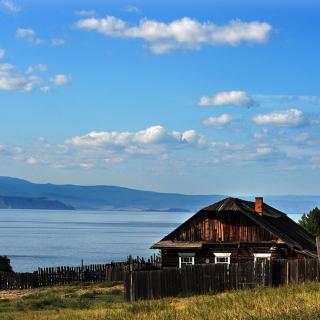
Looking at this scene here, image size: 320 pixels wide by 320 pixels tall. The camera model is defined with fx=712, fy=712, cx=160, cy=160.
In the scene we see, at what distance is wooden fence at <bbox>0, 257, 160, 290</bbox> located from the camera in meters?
41.2

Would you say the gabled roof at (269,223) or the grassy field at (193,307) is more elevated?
the gabled roof at (269,223)

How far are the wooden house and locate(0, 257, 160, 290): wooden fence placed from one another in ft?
11.0

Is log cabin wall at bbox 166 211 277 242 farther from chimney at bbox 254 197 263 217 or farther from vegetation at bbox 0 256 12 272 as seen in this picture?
vegetation at bbox 0 256 12 272

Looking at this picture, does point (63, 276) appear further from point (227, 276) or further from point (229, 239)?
point (227, 276)

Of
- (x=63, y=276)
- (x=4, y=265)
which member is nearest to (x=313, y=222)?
(x=63, y=276)

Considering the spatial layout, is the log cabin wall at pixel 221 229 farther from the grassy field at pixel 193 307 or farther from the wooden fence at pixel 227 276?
the wooden fence at pixel 227 276

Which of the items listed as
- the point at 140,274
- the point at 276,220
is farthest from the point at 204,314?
the point at 276,220

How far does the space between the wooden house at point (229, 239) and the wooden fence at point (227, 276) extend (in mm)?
10803

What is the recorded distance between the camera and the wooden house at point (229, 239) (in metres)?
40.1

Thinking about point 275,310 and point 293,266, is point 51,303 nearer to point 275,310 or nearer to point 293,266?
point 293,266

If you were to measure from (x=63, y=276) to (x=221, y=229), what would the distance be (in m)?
10.4

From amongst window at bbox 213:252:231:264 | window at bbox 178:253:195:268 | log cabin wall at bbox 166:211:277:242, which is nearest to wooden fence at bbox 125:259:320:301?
log cabin wall at bbox 166:211:277:242

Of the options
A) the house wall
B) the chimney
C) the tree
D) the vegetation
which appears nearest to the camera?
the house wall

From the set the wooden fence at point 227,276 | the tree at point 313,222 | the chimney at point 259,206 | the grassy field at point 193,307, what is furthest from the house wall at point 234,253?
the tree at point 313,222
